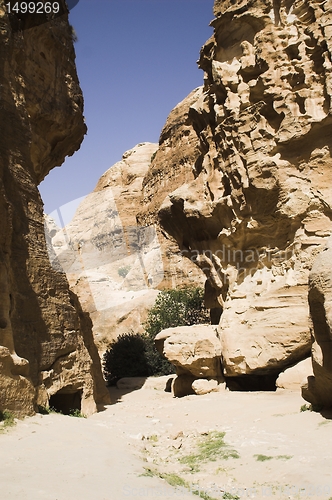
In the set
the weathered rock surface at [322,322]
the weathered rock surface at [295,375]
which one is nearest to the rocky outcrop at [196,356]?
the weathered rock surface at [295,375]

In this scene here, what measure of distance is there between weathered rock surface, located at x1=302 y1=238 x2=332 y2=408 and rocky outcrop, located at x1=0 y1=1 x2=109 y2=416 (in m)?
5.80

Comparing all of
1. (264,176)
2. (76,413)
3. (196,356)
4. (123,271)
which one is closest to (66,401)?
(76,413)

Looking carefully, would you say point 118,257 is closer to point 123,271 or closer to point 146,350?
point 123,271

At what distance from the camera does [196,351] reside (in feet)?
48.2

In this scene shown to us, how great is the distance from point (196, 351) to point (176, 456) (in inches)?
279

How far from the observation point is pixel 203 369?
14.8 meters

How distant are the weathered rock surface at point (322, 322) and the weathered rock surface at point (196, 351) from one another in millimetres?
6412

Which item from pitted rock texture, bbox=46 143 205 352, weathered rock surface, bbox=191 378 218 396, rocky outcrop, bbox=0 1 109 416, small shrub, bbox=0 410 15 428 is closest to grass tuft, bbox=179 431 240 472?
small shrub, bbox=0 410 15 428

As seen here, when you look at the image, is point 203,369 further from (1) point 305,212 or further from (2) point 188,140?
(2) point 188,140

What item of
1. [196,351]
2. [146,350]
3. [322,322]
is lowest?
[146,350]

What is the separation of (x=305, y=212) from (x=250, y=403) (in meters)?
6.08

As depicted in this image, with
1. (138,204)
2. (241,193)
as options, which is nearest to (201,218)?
(241,193)

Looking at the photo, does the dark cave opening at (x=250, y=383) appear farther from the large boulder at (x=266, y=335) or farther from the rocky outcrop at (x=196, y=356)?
the large boulder at (x=266, y=335)

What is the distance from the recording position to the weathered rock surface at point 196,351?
14.6 metres
